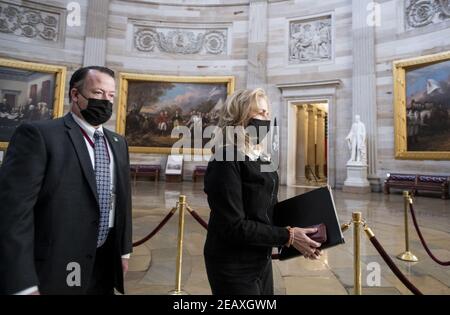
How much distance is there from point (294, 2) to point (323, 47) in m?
2.94

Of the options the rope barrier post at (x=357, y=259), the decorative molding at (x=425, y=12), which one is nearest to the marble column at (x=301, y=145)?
the decorative molding at (x=425, y=12)

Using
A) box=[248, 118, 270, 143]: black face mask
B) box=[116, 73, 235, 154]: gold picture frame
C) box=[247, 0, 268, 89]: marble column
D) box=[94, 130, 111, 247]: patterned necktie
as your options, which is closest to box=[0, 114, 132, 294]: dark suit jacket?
box=[94, 130, 111, 247]: patterned necktie

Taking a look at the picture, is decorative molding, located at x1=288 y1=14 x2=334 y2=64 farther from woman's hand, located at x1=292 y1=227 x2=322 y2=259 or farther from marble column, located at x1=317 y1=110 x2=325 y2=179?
woman's hand, located at x1=292 y1=227 x2=322 y2=259

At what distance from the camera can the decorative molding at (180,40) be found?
1639 centimetres

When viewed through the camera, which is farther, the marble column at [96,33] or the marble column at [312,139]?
the marble column at [312,139]

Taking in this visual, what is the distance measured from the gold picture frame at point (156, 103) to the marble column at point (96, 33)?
5.14ft

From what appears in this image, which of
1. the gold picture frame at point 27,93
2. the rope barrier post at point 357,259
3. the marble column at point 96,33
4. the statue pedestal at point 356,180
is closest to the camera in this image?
the rope barrier post at point 357,259

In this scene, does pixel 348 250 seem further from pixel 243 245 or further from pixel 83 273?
→ pixel 83 273

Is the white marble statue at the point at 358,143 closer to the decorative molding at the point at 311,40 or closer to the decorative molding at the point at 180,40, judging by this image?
the decorative molding at the point at 311,40

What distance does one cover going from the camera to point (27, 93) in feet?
47.1

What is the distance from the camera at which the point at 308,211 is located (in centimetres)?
172

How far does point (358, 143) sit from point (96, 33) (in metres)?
14.1

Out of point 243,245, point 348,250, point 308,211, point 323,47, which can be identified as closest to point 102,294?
point 243,245

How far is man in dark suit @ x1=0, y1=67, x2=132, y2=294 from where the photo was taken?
125 centimetres
